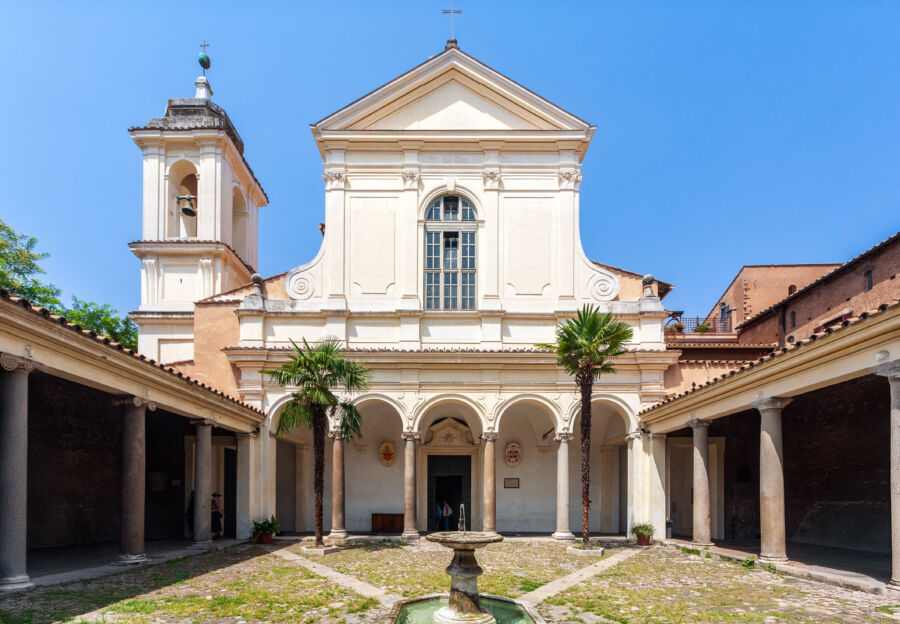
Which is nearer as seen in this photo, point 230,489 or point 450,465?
point 230,489

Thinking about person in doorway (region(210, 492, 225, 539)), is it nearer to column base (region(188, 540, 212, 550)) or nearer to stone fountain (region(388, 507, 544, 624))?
column base (region(188, 540, 212, 550))

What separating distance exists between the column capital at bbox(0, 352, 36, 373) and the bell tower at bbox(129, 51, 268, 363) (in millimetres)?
14465

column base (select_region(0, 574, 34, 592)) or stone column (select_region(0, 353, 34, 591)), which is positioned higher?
stone column (select_region(0, 353, 34, 591))

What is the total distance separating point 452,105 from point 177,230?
39.7ft

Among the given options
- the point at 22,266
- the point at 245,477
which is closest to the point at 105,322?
the point at 22,266

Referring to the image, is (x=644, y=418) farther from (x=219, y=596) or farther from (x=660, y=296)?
(x=219, y=596)

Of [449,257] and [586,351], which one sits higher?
[449,257]

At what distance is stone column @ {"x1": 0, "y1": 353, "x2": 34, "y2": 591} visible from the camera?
1022 cm

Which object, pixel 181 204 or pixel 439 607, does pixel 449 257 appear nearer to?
pixel 181 204

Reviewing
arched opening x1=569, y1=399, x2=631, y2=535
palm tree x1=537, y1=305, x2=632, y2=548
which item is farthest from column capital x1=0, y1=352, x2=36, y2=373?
arched opening x1=569, y1=399, x2=631, y2=535

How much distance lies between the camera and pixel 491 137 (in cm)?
2212

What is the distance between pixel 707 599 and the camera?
10703mm

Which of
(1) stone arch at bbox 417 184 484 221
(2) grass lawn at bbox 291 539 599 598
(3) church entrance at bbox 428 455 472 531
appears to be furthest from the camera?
(3) church entrance at bbox 428 455 472 531

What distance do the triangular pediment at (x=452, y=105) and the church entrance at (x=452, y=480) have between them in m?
11.1
